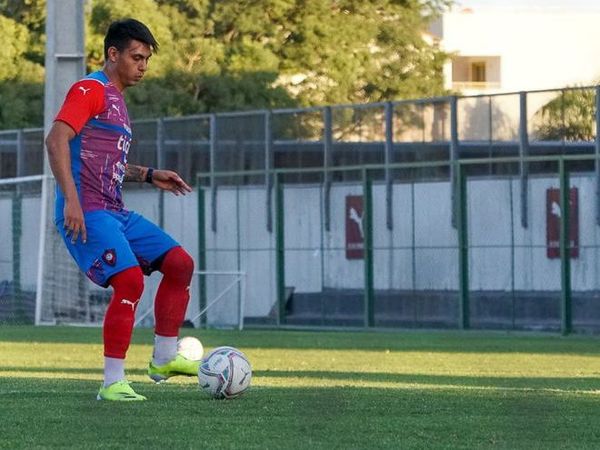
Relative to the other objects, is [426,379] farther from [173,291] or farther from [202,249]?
[202,249]

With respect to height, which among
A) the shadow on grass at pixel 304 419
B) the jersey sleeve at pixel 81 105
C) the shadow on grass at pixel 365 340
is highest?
the jersey sleeve at pixel 81 105

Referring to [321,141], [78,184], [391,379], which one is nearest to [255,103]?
[321,141]

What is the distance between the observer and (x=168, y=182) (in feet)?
32.6

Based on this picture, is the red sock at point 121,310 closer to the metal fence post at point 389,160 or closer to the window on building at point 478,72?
the metal fence post at point 389,160

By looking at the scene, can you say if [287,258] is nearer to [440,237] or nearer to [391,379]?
[440,237]

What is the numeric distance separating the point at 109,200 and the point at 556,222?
1484cm

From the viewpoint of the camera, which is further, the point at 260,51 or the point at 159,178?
the point at 260,51

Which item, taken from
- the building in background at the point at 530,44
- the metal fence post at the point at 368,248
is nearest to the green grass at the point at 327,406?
the metal fence post at the point at 368,248

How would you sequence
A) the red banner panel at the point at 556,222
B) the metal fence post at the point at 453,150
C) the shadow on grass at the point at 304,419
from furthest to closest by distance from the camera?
the metal fence post at the point at 453,150 < the red banner panel at the point at 556,222 < the shadow on grass at the point at 304,419

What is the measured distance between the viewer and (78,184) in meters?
9.00

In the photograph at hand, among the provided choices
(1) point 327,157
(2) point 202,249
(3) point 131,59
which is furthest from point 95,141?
(2) point 202,249

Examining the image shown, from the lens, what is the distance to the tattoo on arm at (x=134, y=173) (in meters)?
9.86

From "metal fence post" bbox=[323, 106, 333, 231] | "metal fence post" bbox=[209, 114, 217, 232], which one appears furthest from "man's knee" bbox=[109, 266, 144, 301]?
"metal fence post" bbox=[209, 114, 217, 232]

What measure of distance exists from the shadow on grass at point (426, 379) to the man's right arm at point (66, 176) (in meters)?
2.68
